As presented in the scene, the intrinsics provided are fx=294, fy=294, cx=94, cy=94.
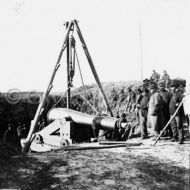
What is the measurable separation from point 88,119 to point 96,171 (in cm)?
426

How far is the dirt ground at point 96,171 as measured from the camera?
5.16 metres

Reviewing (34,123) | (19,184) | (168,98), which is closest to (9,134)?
(34,123)

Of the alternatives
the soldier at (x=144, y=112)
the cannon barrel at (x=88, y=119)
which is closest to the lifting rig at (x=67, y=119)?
the cannon barrel at (x=88, y=119)

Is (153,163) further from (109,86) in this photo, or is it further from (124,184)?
(109,86)

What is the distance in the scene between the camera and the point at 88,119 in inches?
393

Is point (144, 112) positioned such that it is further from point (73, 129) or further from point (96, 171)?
point (96, 171)

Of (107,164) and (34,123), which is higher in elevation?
(34,123)

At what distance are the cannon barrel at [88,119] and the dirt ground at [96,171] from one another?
2.36 meters

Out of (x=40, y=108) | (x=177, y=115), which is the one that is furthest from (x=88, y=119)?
(x=177, y=115)

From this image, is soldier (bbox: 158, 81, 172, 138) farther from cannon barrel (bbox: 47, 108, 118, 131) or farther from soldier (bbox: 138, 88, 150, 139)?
cannon barrel (bbox: 47, 108, 118, 131)

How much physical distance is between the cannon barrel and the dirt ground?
2356 millimetres

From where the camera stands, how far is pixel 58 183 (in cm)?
517

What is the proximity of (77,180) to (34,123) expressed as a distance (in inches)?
172

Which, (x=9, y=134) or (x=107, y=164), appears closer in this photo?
(x=107, y=164)
